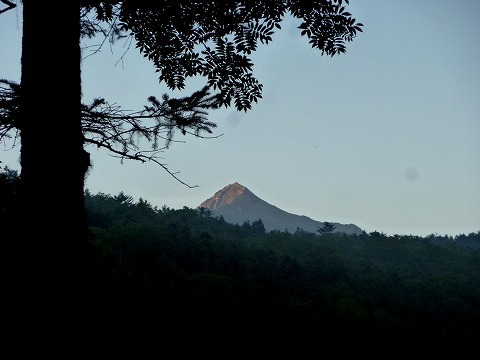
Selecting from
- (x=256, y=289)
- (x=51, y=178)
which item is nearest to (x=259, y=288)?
(x=256, y=289)

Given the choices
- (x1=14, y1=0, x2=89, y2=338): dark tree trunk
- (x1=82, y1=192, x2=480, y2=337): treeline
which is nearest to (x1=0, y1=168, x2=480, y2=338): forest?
(x1=82, y1=192, x2=480, y2=337): treeline

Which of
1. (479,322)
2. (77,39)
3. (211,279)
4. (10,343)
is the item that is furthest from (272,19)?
(479,322)

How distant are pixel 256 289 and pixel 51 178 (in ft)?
162

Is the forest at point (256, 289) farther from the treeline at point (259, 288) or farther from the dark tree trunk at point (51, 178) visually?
the dark tree trunk at point (51, 178)

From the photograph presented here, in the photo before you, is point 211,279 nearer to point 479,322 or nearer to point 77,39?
point 479,322

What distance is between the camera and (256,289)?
50.0 m

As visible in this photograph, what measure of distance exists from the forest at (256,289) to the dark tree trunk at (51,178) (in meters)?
15.8

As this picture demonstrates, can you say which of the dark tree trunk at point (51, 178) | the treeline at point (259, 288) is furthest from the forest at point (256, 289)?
the dark tree trunk at point (51, 178)

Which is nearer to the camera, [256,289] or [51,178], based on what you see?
[51,178]

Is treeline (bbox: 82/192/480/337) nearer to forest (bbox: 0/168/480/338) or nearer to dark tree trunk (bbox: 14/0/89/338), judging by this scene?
forest (bbox: 0/168/480/338)

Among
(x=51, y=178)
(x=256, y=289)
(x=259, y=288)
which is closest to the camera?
(x=51, y=178)

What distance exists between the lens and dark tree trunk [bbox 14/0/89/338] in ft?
7.47

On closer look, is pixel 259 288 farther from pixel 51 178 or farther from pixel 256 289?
pixel 51 178

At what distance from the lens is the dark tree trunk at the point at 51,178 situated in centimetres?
228
